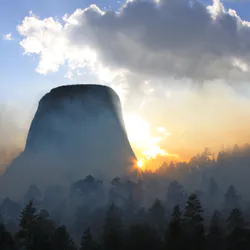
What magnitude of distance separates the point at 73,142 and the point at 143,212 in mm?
61228

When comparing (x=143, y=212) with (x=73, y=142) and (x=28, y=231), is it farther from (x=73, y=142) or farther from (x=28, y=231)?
(x=73, y=142)

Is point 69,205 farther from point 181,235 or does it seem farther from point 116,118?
point 181,235

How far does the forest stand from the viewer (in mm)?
47562

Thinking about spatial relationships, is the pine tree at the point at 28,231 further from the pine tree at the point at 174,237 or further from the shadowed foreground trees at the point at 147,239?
the pine tree at the point at 174,237

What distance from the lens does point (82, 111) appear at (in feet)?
452

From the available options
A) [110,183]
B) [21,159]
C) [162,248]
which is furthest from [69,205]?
[162,248]

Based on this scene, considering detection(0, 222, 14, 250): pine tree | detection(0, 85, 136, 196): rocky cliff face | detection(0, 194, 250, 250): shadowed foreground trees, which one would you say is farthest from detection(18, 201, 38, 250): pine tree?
detection(0, 85, 136, 196): rocky cliff face

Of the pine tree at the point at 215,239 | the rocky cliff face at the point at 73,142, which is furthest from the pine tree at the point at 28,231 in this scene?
the rocky cliff face at the point at 73,142

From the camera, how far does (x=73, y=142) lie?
135 metres

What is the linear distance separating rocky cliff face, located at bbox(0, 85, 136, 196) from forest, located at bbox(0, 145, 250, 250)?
384 inches

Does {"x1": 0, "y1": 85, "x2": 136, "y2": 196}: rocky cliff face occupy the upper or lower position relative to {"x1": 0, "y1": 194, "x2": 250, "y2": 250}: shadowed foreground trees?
upper

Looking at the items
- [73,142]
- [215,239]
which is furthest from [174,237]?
[73,142]

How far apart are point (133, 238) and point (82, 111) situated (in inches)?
3617

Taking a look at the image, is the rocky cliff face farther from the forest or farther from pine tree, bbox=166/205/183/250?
pine tree, bbox=166/205/183/250
